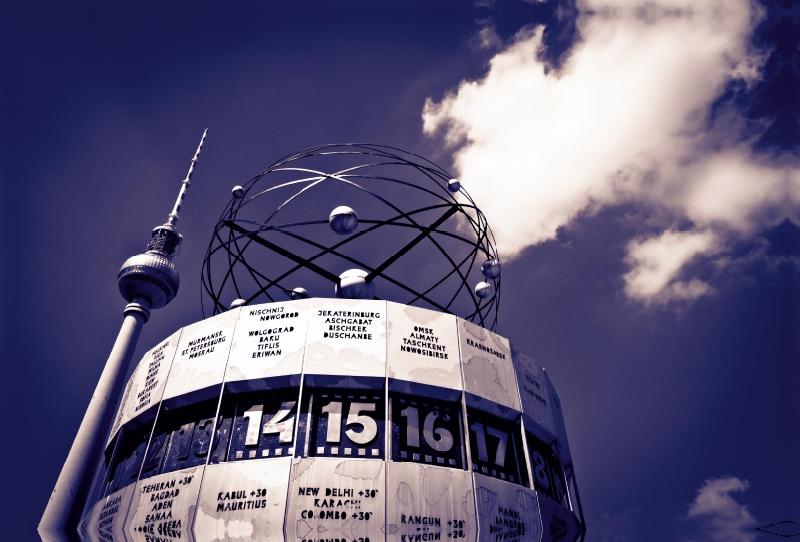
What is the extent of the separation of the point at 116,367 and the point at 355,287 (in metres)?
20.4

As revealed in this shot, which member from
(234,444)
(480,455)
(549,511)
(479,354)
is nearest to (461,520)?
(480,455)

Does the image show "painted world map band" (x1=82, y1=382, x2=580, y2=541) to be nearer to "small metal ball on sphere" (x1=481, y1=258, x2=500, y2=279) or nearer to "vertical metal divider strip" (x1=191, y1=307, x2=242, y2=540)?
"vertical metal divider strip" (x1=191, y1=307, x2=242, y2=540)

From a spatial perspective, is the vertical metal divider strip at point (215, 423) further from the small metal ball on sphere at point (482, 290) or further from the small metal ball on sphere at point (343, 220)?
the small metal ball on sphere at point (482, 290)

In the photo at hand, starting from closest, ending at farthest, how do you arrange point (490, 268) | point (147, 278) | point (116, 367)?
point (490, 268) < point (116, 367) < point (147, 278)

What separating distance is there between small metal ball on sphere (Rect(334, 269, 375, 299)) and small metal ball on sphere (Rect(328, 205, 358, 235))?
11.1 feet

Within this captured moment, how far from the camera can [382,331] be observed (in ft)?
52.4

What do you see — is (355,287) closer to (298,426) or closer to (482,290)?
(298,426)

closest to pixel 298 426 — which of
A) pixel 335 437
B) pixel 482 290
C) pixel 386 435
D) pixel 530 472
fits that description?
pixel 335 437

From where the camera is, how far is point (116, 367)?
99.8 ft

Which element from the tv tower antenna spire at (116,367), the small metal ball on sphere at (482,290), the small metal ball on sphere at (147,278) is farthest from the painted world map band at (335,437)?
the small metal ball on sphere at (147,278)

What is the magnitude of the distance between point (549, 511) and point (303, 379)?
340 inches

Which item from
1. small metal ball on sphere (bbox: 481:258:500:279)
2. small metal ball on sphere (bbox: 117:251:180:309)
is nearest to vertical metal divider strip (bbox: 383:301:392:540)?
small metal ball on sphere (bbox: 481:258:500:279)

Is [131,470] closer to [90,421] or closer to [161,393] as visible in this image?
[161,393]

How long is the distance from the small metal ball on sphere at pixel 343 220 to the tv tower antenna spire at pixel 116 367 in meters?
16.8
